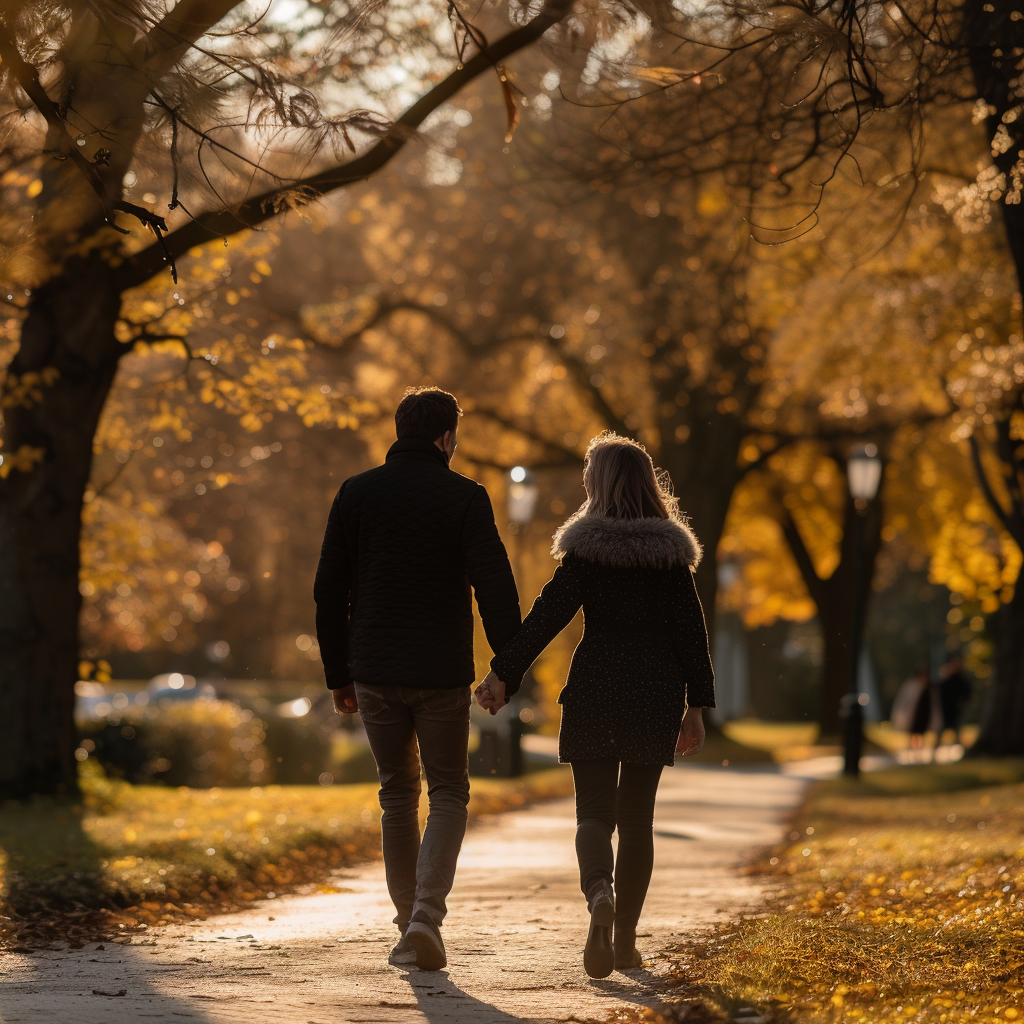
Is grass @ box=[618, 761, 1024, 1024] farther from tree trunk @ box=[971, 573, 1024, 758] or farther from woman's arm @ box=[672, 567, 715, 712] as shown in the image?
tree trunk @ box=[971, 573, 1024, 758]

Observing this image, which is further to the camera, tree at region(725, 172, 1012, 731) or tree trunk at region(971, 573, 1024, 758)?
tree trunk at region(971, 573, 1024, 758)

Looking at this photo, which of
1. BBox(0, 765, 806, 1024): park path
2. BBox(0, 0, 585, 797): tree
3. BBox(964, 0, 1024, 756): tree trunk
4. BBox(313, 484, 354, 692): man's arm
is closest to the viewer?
BBox(0, 765, 806, 1024): park path

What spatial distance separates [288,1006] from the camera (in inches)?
189

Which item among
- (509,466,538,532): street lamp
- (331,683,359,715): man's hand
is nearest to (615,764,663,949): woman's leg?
(331,683,359,715): man's hand

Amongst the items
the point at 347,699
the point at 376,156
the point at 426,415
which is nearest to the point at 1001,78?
the point at 376,156

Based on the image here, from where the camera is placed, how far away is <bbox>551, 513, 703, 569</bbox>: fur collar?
17.7 feet

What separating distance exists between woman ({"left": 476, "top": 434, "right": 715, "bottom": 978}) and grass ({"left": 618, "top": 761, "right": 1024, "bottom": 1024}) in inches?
22.6

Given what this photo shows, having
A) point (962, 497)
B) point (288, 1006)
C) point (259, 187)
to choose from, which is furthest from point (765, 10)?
point (962, 497)

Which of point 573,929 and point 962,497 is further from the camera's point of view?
point 962,497

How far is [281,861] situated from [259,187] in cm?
439

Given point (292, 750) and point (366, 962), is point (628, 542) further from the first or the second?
point (292, 750)

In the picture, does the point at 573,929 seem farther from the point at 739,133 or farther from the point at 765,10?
the point at 739,133

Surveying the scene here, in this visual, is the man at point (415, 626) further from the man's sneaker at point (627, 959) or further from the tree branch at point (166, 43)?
the tree branch at point (166, 43)

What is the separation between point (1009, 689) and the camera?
21.8 meters
